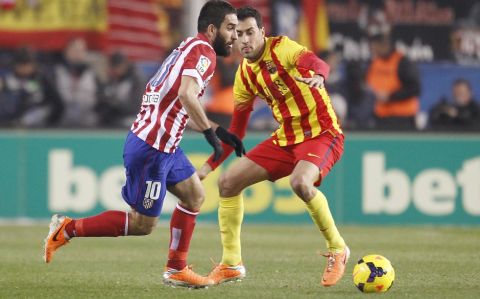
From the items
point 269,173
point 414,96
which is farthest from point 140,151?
point 414,96

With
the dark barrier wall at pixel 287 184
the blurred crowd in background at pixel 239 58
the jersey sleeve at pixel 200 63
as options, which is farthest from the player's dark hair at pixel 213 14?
the blurred crowd in background at pixel 239 58

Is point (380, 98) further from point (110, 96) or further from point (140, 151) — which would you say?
point (140, 151)

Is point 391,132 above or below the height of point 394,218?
above

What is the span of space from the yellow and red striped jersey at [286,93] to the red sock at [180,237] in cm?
108

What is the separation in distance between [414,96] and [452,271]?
604 centimetres

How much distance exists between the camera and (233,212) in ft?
31.1

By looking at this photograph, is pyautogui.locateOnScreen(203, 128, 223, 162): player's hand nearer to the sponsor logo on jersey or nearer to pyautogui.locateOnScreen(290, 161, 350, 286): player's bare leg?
the sponsor logo on jersey

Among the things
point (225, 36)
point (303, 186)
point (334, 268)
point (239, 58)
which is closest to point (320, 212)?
point (303, 186)

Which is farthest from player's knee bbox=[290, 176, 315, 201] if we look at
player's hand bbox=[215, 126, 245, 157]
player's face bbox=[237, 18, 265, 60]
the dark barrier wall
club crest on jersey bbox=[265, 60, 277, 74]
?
the dark barrier wall

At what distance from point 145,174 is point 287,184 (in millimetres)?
6673

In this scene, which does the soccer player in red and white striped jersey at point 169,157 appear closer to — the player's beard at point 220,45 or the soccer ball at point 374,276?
the player's beard at point 220,45

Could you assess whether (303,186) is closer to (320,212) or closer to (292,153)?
(320,212)

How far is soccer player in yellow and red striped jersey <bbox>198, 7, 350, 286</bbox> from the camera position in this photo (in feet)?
30.5

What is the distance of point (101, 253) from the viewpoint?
12.0m
